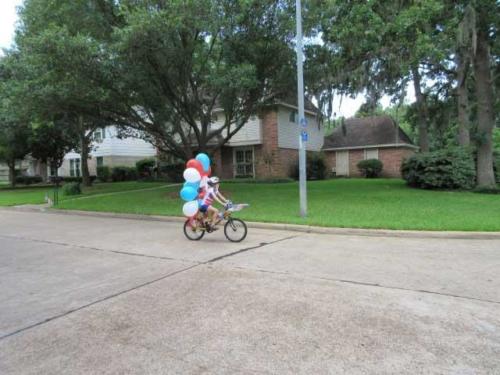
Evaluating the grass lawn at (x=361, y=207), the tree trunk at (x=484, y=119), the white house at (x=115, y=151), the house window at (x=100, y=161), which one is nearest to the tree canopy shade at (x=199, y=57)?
the grass lawn at (x=361, y=207)

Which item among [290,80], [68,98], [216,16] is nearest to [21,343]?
[216,16]

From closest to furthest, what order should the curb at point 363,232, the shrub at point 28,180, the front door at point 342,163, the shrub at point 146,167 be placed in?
1. the curb at point 363,232
2. the front door at point 342,163
3. the shrub at point 146,167
4. the shrub at point 28,180

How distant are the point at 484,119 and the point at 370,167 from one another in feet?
33.1

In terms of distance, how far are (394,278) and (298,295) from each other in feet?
5.48

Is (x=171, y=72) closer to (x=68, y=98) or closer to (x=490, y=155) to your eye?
(x=68, y=98)

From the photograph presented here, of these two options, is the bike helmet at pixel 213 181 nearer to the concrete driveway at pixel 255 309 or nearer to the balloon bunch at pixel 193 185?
the balloon bunch at pixel 193 185

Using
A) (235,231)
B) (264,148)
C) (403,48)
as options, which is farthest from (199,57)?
(264,148)

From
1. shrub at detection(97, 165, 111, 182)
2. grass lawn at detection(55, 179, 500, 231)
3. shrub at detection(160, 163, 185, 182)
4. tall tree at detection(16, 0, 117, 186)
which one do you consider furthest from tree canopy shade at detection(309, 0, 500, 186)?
shrub at detection(97, 165, 111, 182)

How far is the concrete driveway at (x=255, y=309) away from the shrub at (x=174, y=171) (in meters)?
21.4

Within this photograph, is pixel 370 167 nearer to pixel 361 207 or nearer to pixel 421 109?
pixel 421 109

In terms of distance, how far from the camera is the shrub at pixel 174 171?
97.4ft

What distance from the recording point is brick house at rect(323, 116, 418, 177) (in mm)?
27672

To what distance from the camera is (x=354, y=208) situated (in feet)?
41.4

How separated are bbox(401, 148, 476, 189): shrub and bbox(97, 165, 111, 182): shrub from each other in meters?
25.4
